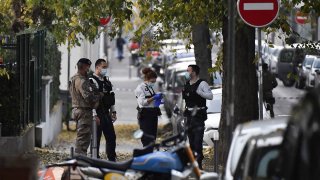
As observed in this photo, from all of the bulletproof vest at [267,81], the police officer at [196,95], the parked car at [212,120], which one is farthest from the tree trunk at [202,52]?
the police officer at [196,95]

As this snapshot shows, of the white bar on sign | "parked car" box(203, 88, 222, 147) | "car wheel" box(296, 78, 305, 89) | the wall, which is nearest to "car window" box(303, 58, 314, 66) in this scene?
"car wheel" box(296, 78, 305, 89)

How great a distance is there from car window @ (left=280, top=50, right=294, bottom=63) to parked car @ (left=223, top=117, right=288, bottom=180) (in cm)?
3365

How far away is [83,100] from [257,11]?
157 inches

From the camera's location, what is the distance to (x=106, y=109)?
1800 centimetres

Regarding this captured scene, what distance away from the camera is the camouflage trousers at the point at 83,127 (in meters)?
17.6

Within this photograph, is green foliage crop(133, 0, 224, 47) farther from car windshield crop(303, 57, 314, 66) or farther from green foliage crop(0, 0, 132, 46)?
car windshield crop(303, 57, 314, 66)

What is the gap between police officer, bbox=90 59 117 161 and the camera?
1777 centimetres

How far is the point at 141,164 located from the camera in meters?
11.0

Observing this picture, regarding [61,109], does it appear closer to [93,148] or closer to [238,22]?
[93,148]

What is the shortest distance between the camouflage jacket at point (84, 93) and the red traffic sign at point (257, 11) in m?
3.72

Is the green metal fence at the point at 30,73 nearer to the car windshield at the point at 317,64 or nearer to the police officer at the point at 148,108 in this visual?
the police officer at the point at 148,108

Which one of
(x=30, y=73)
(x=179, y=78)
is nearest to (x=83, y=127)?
(x=30, y=73)

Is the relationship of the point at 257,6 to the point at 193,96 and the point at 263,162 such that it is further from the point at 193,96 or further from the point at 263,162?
the point at 263,162

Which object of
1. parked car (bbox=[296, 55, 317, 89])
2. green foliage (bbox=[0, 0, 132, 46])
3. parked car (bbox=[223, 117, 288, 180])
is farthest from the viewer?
parked car (bbox=[296, 55, 317, 89])
